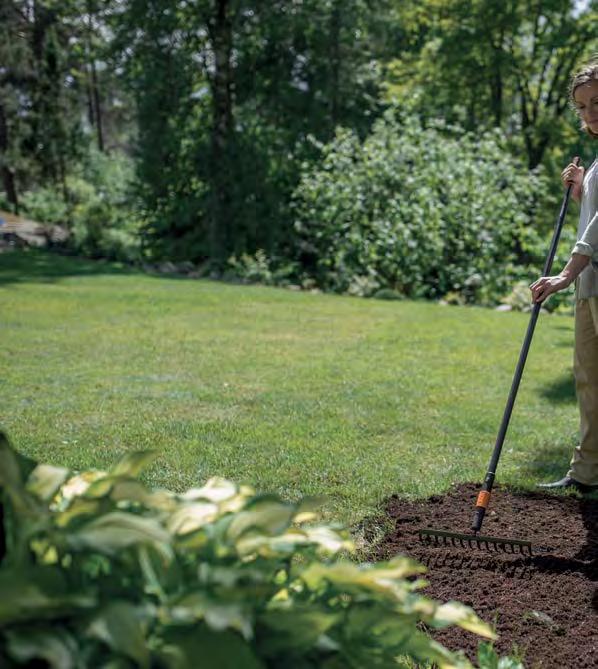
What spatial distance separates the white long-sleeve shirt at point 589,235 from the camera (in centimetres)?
361

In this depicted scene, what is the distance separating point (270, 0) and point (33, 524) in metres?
15.9

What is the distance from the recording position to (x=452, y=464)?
4.51 meters

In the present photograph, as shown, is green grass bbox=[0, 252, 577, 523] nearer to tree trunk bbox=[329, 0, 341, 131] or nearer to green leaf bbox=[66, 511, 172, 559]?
green leaf bbox=[66, 511, 172, 559]

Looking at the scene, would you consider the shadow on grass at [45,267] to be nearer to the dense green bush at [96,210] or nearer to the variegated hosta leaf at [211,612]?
the dense green bush at [96,210]

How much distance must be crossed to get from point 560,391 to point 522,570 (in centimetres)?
346

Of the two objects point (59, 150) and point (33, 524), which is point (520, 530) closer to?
point (33, 524)

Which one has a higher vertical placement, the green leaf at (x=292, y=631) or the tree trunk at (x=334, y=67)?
the tree trunk at (x=334, y=67)

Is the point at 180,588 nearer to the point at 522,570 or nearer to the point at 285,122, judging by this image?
the point at 522,570

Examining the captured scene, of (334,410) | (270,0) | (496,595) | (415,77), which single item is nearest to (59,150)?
(270,0)

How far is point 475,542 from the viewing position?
11.3ft

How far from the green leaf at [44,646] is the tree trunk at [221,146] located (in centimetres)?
1366

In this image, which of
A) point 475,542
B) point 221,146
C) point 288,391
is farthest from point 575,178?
point 221,146

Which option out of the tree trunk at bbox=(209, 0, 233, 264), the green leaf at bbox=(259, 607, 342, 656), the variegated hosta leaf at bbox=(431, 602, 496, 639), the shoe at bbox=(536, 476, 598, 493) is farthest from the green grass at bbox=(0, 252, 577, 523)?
the tree trunk at bbox=(209, 0, 233, 264)

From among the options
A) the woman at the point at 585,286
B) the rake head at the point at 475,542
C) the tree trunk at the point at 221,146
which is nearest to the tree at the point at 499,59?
the tree trunk at the point at 221,146
